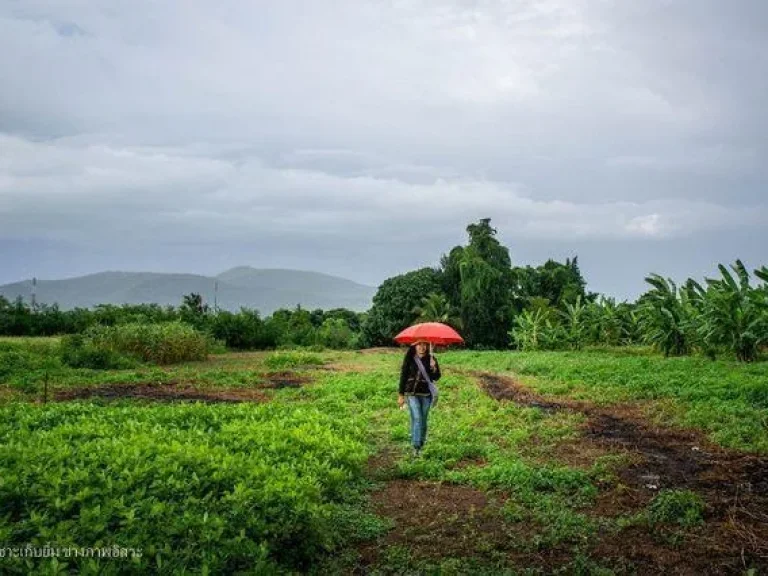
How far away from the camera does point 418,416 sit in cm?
1088

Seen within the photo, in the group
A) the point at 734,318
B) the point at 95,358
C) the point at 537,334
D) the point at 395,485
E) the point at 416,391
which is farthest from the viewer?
the point at 537,334

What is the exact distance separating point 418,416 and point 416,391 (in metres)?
0.39

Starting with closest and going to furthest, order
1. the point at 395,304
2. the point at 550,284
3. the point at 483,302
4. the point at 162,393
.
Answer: the point at 162,393 → the point at 483,302 → the point at 395,304 → the point at 550,284

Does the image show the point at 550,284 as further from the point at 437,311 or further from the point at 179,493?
the point at 179,493

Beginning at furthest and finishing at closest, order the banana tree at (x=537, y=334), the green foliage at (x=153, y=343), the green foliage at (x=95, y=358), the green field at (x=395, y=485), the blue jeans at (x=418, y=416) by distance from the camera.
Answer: the banana tree at (x=537, y=334)
the green foliage at (x=153, y=343)
the green foliage at (x=95, y=358)
the blue jeans at (x=418, y=416)
the green field at (x=395, y=485)

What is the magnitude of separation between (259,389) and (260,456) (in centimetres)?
1024

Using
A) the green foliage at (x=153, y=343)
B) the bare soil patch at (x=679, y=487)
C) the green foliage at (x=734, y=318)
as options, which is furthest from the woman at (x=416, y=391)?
the green foliage at (x=153, y=343)

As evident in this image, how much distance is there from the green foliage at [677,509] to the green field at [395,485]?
0.8 inches

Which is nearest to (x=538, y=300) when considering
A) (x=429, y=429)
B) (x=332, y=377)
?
(x=332, y=377)

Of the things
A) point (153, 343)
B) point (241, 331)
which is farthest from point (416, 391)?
point (241, 331)

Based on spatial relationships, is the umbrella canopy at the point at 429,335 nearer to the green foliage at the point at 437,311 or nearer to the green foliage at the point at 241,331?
the green foliage at the point at 241,331

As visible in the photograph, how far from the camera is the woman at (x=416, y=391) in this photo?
35.7 ft

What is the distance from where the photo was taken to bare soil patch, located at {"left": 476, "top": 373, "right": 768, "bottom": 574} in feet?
22.5

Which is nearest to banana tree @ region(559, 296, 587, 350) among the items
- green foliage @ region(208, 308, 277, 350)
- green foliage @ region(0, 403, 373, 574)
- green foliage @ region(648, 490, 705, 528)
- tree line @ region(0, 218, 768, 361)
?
tree line @ region(0, 218, 768, 361)
